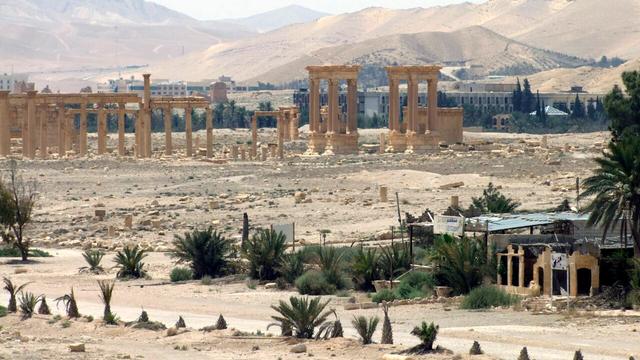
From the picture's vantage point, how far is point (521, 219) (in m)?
35.9

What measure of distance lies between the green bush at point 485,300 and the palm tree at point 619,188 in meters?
1.98

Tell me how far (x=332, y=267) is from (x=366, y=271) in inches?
28.8

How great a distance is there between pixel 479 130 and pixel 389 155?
3751cm

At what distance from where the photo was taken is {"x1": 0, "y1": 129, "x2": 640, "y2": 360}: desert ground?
27.3m

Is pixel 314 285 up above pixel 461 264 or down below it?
below

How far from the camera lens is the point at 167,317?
31.9 meters

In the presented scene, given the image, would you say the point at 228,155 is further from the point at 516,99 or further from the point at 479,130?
the point at 516,99

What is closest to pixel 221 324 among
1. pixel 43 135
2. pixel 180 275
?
pixel 180 275

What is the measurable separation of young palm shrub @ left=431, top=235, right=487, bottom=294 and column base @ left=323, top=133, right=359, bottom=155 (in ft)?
180

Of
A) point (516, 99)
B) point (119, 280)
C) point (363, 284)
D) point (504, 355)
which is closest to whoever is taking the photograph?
point (504, 355)

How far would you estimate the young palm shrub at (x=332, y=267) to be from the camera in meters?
35.0

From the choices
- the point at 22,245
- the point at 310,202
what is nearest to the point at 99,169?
the point at 310,202

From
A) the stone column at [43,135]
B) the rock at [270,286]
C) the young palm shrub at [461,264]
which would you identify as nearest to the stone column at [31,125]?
the stone column at [43,135]

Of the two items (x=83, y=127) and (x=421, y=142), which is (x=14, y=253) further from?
(x=83, y=127)
